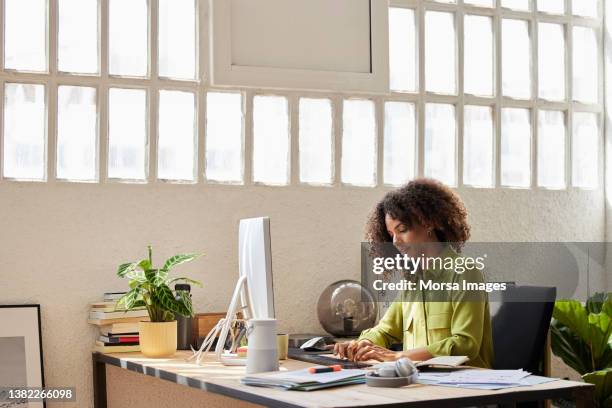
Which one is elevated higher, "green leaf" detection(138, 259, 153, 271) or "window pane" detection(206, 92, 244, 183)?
"window pane" detection(206, 92, 244, 183)

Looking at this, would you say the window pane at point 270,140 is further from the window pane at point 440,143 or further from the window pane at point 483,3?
the window pane at point 483,3

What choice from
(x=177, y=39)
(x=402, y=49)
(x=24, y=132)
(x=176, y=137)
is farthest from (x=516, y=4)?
(x=24, y=132)

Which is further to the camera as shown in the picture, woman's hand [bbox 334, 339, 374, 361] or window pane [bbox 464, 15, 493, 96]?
window pane [bbox 464, 15, 493, 96]

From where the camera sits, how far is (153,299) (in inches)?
151

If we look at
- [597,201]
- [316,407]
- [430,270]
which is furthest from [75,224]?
[597,201]

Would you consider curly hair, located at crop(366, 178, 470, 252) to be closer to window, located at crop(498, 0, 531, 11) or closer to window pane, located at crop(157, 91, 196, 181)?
window pane, located at crop(157, 91, 196, 181)

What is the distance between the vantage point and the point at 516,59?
16.8 ft

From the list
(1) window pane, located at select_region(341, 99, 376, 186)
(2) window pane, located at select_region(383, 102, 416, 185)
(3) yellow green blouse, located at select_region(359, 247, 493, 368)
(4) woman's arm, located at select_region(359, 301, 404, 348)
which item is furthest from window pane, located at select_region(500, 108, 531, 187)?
(3) yellow green blouse, located at select_region(359, 247, 493, 368)

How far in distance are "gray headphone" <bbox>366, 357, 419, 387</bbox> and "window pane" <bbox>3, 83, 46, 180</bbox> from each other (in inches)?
78.5

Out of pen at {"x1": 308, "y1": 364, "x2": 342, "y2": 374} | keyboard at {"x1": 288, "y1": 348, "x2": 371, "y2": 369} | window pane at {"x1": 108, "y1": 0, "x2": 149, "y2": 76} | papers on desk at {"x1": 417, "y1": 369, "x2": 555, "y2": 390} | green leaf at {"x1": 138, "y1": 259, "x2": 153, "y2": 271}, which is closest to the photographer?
papers on desk at {"x1": 417, "y1": 369, "x2": 555, "y2": 390}

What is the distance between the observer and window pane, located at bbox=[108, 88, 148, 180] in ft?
14.0

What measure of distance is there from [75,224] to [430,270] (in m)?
1.58

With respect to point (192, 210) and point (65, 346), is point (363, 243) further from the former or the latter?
point (65, 346)

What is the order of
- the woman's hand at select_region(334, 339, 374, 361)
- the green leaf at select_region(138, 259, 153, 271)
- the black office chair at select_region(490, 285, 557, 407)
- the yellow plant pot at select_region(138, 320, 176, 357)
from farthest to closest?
the green leaf at select_region(138, 259, 153, 271) → the yellow plant pot at select_region(138, 320, 176, 357) → the black office chair at select_region(490, 285, 557, 407) → the woman's hand at select_region(334, 339, 374, 361)
